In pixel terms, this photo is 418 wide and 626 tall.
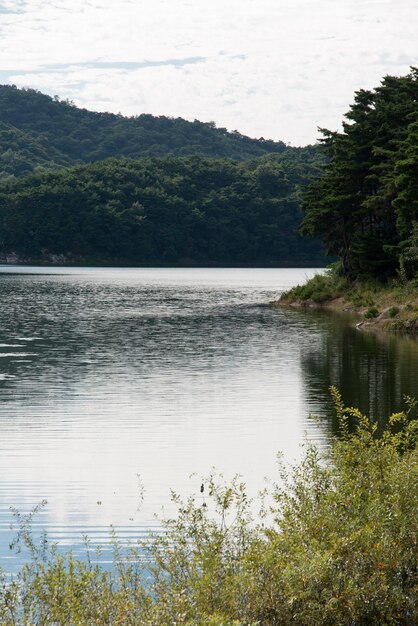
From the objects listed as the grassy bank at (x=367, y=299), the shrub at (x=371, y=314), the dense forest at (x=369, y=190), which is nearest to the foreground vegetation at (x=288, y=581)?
the grassy bank at (x=367, y=299)

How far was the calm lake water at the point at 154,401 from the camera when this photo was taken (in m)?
18.9

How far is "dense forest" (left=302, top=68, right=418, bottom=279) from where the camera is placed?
61719 millimetres

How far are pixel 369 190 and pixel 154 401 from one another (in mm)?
44934

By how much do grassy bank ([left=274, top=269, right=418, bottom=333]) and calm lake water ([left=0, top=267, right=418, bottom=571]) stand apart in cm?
255

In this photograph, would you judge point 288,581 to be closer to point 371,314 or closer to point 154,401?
point 154,401

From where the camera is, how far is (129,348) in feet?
148

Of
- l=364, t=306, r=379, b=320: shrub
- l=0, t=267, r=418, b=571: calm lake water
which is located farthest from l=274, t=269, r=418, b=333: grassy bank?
l=0, t=267, r=418, b=571: calm lake water

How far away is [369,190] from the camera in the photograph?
71.2 m

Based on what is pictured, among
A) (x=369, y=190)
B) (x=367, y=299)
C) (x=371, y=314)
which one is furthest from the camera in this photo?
(x=369, y=190)

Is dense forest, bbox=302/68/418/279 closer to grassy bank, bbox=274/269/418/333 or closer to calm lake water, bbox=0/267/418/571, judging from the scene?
grassy bank, bbox=274/269/418/333

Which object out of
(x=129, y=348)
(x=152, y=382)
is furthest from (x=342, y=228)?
(x=152, y=382)

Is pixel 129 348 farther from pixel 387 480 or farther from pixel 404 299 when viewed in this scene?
pixel 387 480

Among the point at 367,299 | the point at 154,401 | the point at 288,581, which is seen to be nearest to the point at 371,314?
the point at 367,299

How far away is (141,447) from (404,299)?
36.5 metres
